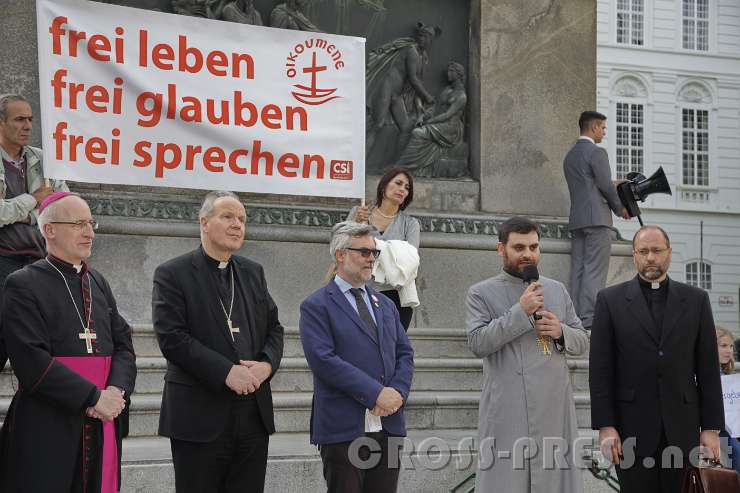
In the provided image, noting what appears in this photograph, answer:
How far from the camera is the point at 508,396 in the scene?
235 inches

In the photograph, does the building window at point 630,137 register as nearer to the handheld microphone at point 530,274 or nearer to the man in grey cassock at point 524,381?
the man in grey cassock at point 524,381

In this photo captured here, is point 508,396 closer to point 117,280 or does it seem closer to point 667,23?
point 117,280

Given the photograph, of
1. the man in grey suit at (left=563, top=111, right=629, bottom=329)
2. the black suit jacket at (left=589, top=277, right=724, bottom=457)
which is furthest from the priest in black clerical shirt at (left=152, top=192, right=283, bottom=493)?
the man in grey suit at (left=563, top=111, right=629, bottom=329)

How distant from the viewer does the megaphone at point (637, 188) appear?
10398mm

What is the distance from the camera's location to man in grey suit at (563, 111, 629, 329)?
10.2m

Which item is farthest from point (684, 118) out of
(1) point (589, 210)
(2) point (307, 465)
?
(2) point (307, 465)

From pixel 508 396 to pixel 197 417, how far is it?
66.1 inches

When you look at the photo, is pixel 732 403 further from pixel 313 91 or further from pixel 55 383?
pixel 55 383

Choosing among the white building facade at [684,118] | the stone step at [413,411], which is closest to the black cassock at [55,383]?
the stone step at [413,411]

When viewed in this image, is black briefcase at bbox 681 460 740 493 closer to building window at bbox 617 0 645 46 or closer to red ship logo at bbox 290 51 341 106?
red ship logo at bbox 290 51 341 106

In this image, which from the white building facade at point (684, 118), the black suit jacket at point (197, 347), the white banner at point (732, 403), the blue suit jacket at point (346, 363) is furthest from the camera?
the white building facade at point (684, 118)

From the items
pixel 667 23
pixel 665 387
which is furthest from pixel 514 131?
pixel 667 23

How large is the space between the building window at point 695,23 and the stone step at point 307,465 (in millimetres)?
42489

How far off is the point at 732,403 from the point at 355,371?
10.2 feet
